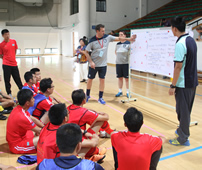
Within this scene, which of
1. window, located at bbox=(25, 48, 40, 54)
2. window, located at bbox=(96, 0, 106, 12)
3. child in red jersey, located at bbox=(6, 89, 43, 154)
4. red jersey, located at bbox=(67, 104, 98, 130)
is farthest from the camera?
window, located at bbox=(25, 48, 40, 54)

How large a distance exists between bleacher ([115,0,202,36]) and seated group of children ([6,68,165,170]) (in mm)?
11311

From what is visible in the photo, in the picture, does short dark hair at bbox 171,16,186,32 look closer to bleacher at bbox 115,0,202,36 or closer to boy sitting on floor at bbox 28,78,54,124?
boy sitting on floor at bbox 28,78,54,124

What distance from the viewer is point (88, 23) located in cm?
1623

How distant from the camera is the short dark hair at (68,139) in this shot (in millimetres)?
1373

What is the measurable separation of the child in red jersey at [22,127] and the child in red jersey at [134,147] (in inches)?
49.8

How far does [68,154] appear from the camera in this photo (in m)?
1.38

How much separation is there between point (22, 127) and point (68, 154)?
147 centimetres

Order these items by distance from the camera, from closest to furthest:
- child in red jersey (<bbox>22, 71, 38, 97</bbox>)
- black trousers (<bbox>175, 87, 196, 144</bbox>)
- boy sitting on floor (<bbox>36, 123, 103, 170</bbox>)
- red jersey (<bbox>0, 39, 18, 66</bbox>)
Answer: boy sitting on floor (<bbox>36, 123, 103, 170</bbox>)
black trousers (<bbox>175, 87, 196, 144</bbox>)
child in red jersey (<bbox>22, 71, 38, 97</bbox>)
red jersey (<bbox>0, 39, 18, 66</bbox>)

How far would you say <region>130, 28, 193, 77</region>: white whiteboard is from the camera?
3805 millimetres

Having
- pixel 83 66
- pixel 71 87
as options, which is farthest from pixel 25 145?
pixel 83 66

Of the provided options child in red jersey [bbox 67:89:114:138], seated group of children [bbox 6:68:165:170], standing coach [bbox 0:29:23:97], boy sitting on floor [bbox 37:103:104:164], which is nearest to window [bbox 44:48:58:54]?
standing coach [bbox 0:29:23:97]

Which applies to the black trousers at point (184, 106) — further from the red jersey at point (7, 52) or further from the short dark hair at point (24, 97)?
the red jersey at point (7, 52)

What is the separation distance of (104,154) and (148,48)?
8.04 feet

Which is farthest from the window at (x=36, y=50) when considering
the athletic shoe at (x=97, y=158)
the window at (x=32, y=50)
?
the athletic shoe at (x=97, y=158)
